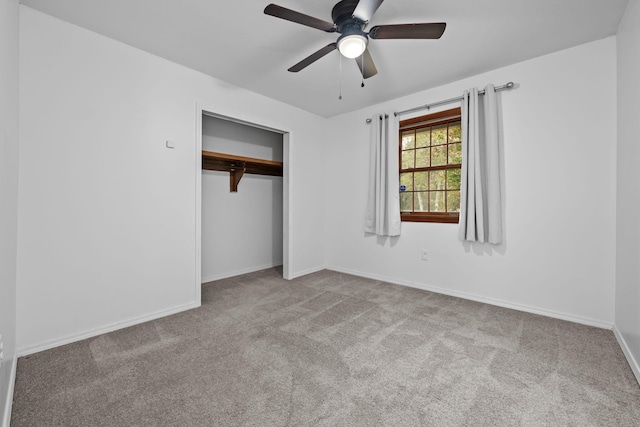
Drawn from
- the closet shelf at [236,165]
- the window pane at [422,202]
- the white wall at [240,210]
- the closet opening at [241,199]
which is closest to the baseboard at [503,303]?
the window pane at [422,202]

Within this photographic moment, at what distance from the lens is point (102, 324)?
2.32 meters

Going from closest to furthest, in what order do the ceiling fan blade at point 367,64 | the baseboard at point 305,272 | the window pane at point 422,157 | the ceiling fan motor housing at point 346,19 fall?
the ceiling fan motor housing at point 346,19
the ceiling fan blade at point 367,64
the window pane at point 422,157
the baseboard at point 305,272

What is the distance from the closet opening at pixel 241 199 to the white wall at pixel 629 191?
3340mm

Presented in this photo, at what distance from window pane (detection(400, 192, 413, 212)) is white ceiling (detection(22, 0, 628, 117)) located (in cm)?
139

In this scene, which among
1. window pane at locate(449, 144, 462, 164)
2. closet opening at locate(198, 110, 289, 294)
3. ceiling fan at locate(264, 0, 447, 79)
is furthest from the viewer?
closet opening at locate(198, 110, 289, 294)

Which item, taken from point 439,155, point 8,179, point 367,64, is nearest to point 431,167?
point 439,155

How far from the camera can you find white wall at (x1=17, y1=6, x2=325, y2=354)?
2.03 metres

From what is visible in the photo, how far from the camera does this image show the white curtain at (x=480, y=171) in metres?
2.84

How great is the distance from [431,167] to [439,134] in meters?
0.42

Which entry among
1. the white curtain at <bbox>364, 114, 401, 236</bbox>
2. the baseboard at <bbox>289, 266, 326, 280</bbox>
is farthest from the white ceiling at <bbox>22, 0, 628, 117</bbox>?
the baseboard at <bbox>289, 266, 326, 280</bbox>

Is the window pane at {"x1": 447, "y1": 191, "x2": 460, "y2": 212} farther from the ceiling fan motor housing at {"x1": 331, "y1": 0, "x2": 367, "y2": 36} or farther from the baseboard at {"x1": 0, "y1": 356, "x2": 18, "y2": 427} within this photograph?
the baseboard at {"x1": 0, "y1": 356, "x2": 18, "y2": 427}

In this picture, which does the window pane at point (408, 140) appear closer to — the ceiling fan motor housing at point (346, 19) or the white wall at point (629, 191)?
the white wall at point (629, 191)

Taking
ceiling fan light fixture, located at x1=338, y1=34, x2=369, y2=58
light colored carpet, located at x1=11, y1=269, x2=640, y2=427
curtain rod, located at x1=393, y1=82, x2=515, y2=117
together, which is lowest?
light colored carpet, located at x1=11, y1=269, x2=640, y2=427

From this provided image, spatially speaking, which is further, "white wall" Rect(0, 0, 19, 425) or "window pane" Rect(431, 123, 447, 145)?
"window pane" Rect(431, 123, 447, 145)
